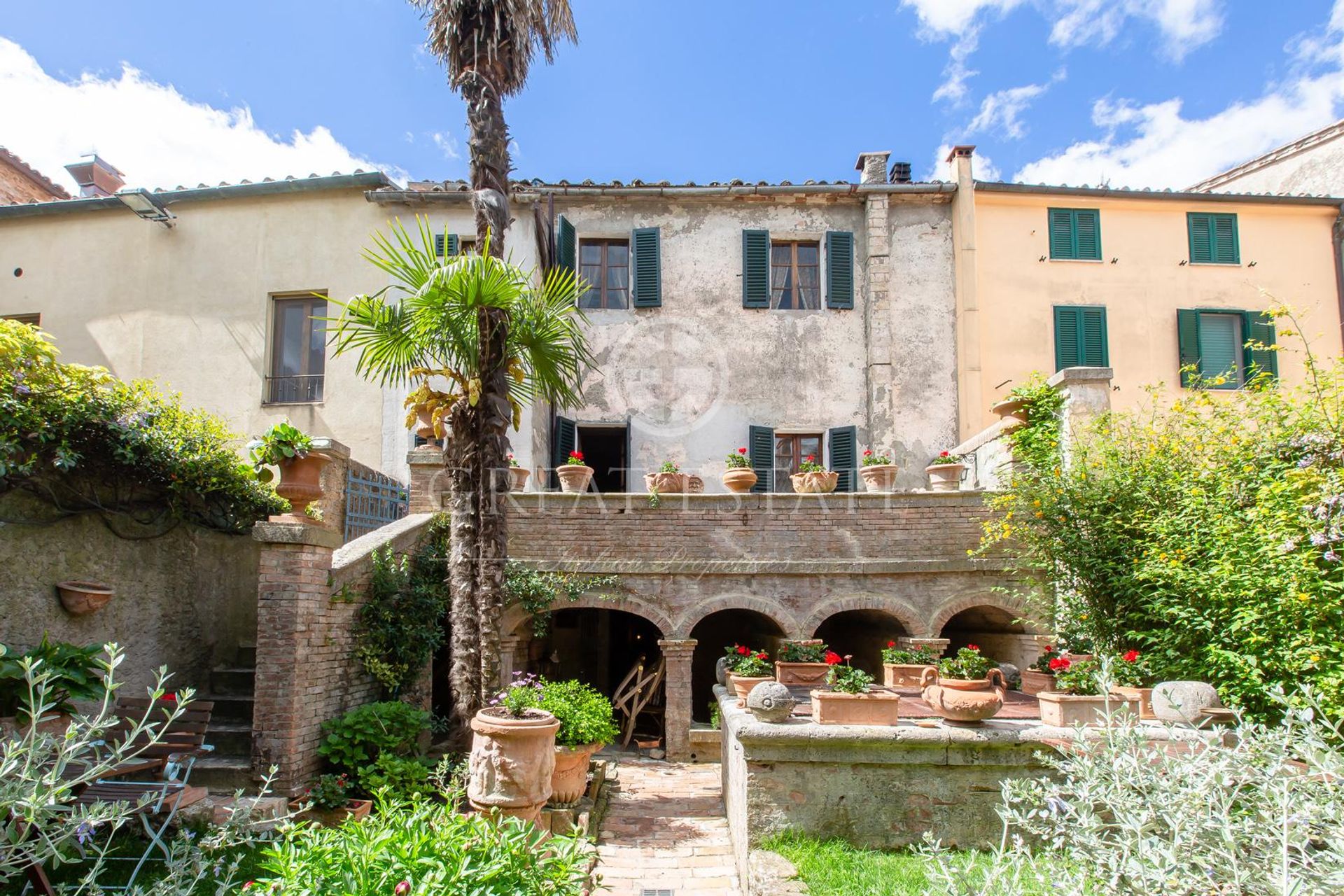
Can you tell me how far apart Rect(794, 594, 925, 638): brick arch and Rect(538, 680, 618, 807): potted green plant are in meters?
3.42

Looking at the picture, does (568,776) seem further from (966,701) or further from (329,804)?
(966,701)

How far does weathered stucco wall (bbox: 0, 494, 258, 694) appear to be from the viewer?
6.52 metres

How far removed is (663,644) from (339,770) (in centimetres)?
466

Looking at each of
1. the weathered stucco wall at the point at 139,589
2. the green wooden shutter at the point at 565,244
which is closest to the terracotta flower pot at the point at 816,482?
the green wooden shutter at the point at 565,244

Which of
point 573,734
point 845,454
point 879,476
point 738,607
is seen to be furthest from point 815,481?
point 573,734

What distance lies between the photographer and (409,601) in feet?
28.3

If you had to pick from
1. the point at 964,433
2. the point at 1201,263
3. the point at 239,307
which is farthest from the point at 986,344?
the point at 239,307

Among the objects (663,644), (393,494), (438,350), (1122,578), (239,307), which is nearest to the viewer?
(438,350)

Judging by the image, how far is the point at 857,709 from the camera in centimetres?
633

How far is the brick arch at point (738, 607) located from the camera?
10844 millimetres

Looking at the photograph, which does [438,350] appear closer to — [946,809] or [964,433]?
[946,809]

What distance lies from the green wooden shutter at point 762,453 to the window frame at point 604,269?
11.4 ft

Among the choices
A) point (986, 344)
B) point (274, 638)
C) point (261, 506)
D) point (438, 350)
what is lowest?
point (274, 638)

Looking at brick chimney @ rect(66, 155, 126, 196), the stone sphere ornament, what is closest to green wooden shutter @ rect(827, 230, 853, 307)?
the stone sphere ornament
